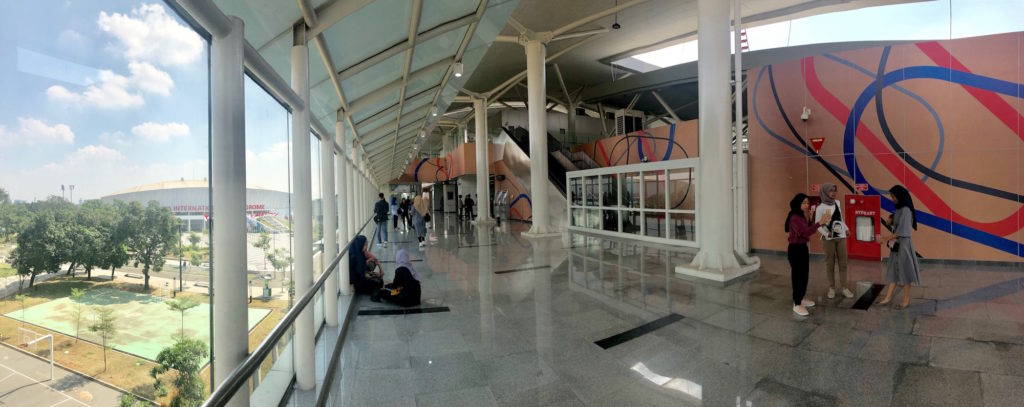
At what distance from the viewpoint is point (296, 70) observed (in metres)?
2.87

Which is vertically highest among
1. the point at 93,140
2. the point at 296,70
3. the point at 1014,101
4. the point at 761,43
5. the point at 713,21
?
the point at 761,43

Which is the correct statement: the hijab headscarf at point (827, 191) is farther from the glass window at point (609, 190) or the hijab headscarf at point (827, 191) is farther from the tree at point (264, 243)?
the glass window at point (609, 190)

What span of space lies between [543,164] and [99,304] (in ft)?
41.9

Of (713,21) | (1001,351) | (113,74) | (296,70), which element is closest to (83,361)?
(113,74)

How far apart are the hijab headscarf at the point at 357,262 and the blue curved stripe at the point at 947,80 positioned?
926 cm

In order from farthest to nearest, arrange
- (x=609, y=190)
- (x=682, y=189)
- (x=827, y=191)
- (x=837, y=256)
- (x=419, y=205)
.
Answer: (x=609, y=190), (x=419, y=205), (x=682, y=189), (x=837, y=256), (x=827, y=191)

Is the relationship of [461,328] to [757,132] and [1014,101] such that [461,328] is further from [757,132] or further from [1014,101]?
[1014,101]

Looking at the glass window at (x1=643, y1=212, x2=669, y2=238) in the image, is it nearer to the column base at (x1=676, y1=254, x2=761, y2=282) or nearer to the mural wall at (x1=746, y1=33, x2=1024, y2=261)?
the mural wall at (x1=746, y1=33, x2=1024, y2=261)

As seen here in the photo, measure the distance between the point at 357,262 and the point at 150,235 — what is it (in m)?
4.75

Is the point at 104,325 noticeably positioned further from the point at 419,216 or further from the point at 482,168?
the point at 482,168

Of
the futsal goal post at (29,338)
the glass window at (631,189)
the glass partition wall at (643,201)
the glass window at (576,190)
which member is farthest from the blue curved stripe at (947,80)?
the futsal goal post at (29,338)

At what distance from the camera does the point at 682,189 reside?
10.3 m

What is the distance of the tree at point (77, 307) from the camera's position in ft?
3.26

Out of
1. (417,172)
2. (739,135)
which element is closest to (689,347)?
(739,135)
